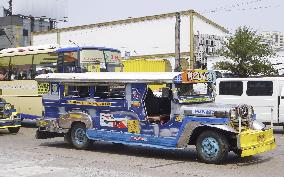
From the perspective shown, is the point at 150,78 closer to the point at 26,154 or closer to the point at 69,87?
the point at 69,87

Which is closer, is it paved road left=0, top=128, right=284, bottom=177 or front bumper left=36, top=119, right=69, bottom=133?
paved road left=0, top=128, right=284, bottom=177

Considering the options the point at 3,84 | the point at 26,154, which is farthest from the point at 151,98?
the point at 3,84

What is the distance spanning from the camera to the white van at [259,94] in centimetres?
1761

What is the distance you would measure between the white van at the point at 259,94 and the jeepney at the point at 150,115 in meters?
6.12

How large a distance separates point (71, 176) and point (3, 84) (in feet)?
46.2

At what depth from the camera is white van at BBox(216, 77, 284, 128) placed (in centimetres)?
1761

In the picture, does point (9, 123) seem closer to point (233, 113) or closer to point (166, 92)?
point (166, 92)

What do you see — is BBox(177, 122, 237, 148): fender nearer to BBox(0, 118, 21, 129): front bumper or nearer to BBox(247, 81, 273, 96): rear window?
BBox(247, 81, 273, 96): rear window

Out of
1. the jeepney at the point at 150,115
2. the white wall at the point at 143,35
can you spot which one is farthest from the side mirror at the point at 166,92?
the white wall at the point at 143,35

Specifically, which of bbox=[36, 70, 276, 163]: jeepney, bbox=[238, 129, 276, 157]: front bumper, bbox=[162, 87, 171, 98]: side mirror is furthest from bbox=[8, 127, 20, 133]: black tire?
bbox=[238, 129, 276, 157]: front bumper

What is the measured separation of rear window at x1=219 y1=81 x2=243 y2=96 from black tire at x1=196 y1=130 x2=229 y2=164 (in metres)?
8.21

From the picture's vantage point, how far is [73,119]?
523 inches

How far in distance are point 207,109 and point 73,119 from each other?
4220 mm

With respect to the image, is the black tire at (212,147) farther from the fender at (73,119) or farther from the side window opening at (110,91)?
the fender at (73,119)
